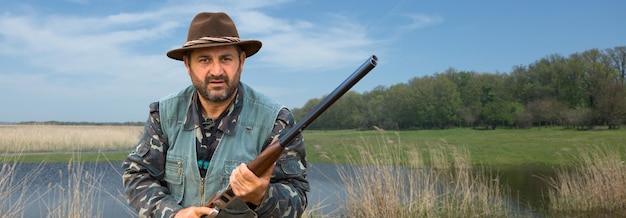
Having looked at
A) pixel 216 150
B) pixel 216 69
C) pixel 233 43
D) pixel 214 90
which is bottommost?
pixel 216 150

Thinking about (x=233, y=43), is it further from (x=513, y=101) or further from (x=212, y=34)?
(x=513, y=101)

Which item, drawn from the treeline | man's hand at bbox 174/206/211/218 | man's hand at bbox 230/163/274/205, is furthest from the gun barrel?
the treeline

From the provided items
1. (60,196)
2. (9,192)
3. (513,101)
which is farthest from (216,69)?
(513,101)

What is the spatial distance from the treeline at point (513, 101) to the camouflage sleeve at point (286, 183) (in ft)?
106

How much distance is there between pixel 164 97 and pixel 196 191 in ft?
2.02

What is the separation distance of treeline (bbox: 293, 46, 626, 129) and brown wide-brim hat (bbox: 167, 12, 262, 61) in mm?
32496

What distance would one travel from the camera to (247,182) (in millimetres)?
2055

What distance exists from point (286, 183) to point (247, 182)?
431 mm

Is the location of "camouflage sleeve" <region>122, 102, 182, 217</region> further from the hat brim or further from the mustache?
A: the mustache

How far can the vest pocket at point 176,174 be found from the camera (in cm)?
254

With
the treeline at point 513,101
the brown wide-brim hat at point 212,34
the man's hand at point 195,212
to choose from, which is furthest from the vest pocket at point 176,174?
the treeline at point 513,101

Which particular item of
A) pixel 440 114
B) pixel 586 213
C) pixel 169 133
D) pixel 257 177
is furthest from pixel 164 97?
pixel 440 114

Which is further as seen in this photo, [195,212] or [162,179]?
[162,179]

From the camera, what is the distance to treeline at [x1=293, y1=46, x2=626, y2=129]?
35.3 metres
